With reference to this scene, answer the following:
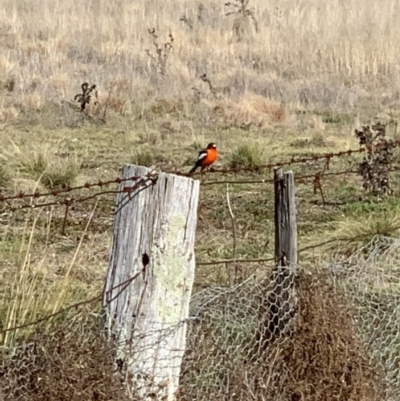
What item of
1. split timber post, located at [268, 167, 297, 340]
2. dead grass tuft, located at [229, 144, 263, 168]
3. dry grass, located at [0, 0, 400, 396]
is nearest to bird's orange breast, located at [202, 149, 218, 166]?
dry grass, located at [0, 0, 400, 396]

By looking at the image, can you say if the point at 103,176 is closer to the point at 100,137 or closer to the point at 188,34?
the point at 100,137

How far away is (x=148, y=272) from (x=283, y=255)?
2.56 feet

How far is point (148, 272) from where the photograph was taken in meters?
2.90

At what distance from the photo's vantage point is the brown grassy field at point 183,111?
5.98 m

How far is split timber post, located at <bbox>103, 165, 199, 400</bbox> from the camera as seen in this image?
2.88 meters

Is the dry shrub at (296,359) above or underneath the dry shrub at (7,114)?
underneath

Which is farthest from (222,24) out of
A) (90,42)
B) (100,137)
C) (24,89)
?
(100,137)

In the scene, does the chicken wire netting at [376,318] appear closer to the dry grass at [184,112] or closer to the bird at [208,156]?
the dry grass at [184,112]

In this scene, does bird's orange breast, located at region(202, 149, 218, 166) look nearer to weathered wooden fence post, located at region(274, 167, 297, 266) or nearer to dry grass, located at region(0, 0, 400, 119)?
weathered wooden fence post, located at region(274, 167, 297, 266)

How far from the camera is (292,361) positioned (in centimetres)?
338

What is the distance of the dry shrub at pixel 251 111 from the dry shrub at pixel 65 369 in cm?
826

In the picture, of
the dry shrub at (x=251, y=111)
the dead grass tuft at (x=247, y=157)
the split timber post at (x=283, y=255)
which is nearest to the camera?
the split timber post at (x=283, y=255)

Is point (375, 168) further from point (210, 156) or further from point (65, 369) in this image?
point (65, 369)

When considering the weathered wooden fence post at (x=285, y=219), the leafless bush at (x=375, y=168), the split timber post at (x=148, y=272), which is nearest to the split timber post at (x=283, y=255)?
the weathered wooden fence post at (x=285, y=219)
